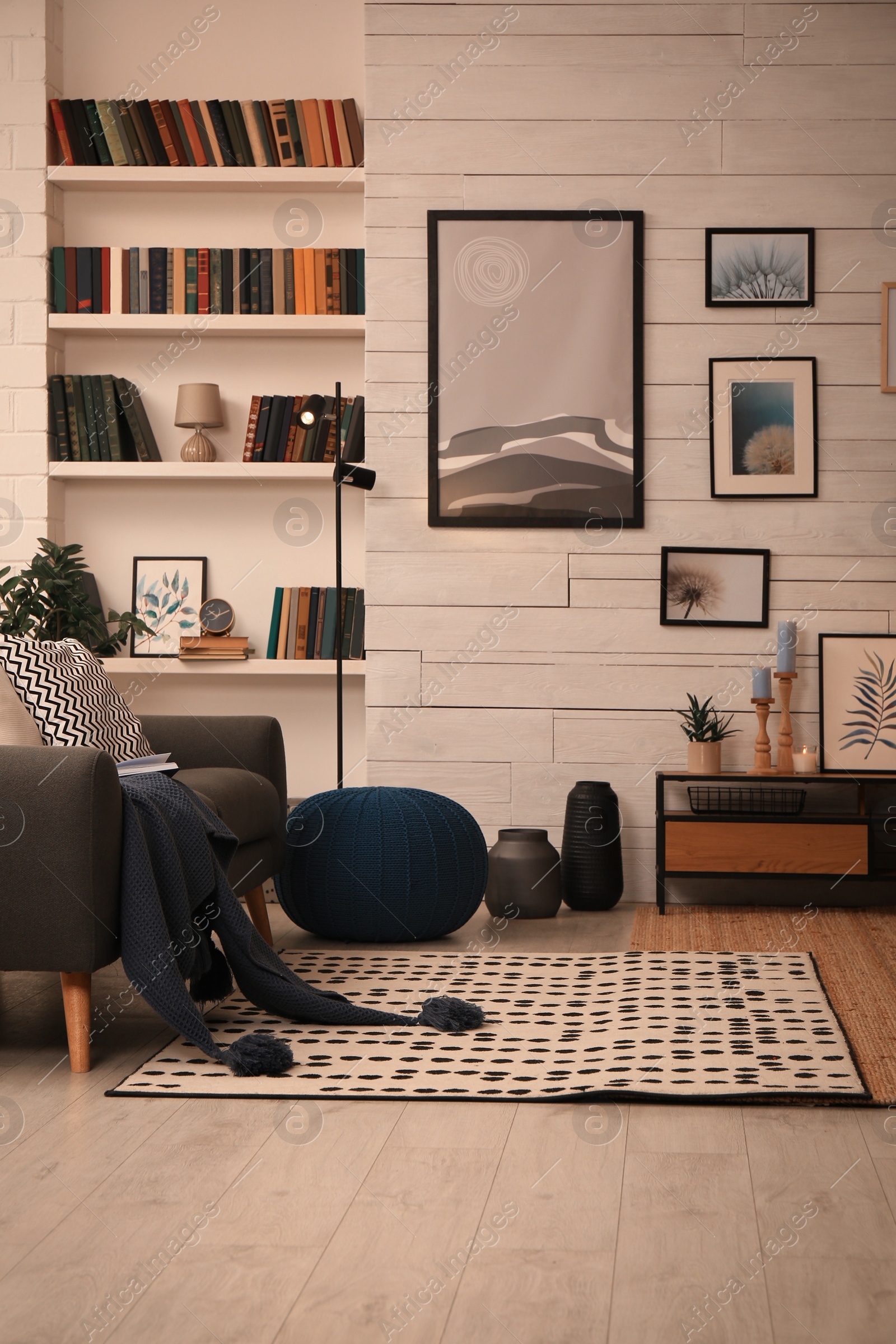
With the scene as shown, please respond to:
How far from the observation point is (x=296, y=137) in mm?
4406

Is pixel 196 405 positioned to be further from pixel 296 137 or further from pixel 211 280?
pixel 296 137

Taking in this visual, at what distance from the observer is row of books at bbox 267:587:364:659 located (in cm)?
439

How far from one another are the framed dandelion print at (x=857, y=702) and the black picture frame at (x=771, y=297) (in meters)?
1.10

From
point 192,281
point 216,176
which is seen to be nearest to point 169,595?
point 192,281

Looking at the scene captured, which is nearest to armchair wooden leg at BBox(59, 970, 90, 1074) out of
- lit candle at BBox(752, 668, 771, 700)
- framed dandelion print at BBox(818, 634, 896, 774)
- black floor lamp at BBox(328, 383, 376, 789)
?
black floor lamp at BBox(328, 383, 376, 789)

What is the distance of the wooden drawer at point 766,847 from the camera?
3.86 m

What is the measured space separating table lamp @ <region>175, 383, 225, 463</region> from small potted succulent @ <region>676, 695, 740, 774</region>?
1.90 meters

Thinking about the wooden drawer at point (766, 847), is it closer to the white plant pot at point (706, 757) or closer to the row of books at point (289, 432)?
the white plant pot at point (706, 757)

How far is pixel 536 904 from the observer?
150 inches

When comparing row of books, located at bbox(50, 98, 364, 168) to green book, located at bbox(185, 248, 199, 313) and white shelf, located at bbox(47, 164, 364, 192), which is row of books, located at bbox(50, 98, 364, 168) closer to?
white shelf, located at bbox(47, 164, 364, 192)

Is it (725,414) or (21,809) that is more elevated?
(725,414)

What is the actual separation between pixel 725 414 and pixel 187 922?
2555mm

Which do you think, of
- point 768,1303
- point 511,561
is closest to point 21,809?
point 768,1303

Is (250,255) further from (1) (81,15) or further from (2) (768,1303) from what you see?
(2) (768,1303)
